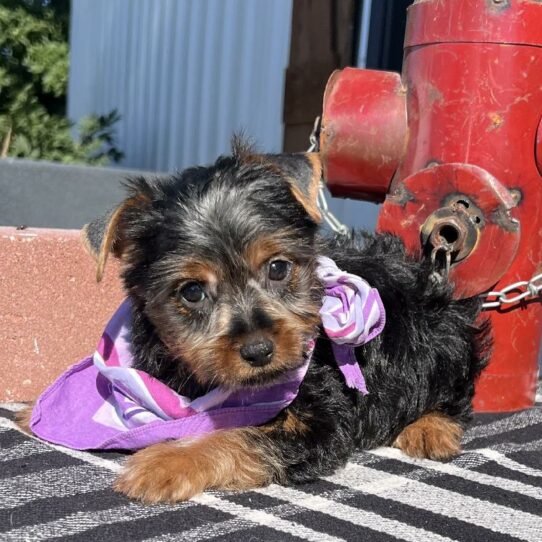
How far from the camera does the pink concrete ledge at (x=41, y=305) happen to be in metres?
4.14

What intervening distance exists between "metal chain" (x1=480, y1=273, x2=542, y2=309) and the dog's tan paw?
63 centimetres

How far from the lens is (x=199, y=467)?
3.01 m

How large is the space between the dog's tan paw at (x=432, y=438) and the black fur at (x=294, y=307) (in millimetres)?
49

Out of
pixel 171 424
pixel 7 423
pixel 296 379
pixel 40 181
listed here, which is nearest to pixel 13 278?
pixel 7 423

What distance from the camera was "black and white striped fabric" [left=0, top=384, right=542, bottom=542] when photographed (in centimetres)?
266

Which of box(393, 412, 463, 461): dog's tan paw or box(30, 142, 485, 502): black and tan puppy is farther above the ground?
box(30, 142, 485, 502): black and tan puppy

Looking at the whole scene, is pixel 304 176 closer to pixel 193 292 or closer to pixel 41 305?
pixel 193 292

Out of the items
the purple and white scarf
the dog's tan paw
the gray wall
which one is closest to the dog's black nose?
the purple and white scarf

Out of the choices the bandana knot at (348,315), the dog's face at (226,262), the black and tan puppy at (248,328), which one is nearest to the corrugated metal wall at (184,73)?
the black and tan puppy at (248,328)

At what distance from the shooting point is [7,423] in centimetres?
382

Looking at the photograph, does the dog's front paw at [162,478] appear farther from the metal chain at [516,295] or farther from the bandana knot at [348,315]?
the metal chain at [516,295]

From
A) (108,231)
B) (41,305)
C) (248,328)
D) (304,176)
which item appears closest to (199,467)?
(248,328)

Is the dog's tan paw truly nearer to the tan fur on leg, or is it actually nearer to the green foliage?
the tan fur on leg

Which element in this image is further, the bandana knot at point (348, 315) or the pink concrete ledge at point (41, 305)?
the pink concrete ledge at point (41, 305)
